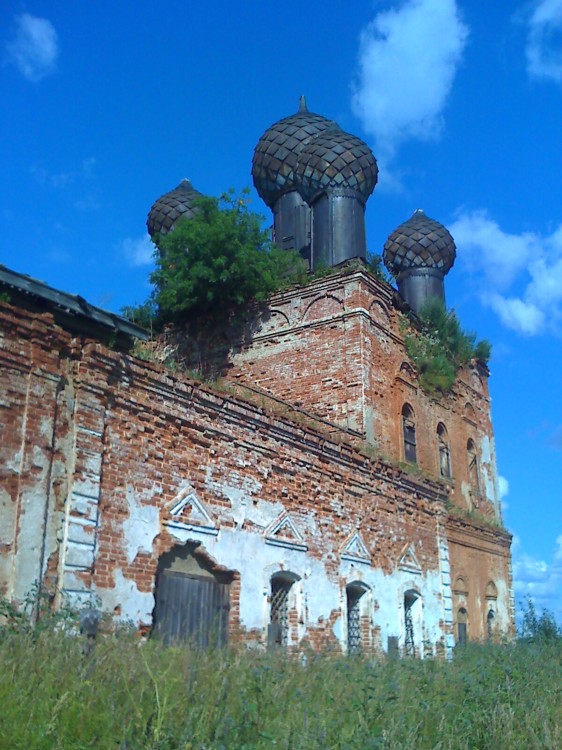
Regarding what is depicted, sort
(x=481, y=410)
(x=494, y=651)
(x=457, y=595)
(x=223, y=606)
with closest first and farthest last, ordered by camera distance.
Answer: (x=223, y=606), (x=494, y=651), (x=457, y=595), (x=481, y=410)

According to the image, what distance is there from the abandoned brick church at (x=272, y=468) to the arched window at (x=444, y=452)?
0.21 feet

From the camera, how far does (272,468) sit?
1100cm

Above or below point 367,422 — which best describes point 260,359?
above

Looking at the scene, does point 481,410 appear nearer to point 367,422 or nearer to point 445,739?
point 367,422

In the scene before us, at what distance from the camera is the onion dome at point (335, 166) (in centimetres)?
2052

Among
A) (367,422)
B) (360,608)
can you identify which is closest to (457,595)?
(367,422)

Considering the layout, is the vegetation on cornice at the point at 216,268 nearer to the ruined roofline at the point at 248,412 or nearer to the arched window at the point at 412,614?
the ruined roofline at the point at 248,412

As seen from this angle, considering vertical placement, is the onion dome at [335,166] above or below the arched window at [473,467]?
above

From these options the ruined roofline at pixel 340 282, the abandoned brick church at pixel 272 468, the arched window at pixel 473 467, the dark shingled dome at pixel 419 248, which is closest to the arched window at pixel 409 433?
the abandoned brick church at pixel 272 468

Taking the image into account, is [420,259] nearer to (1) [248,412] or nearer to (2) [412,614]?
(2) [412,614]

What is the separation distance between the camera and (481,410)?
23719mm

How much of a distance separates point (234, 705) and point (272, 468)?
21.0 feet

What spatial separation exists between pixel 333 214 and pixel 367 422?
249 inches

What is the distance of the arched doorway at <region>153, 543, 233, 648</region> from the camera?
28.9 ft
